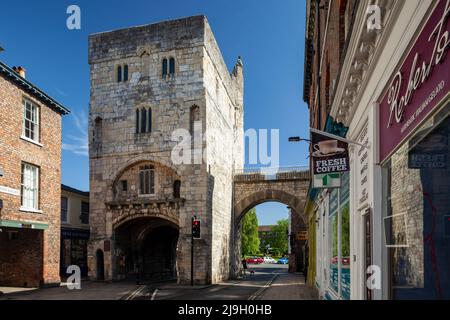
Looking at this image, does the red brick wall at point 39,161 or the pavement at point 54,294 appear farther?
the red brick wall at point 39,161

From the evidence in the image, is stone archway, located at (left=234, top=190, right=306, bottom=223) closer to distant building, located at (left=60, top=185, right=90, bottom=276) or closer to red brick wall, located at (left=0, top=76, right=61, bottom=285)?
distant building, located at (left=60, top=185, right=90, bottom=276)

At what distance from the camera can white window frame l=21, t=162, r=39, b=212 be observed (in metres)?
18.8

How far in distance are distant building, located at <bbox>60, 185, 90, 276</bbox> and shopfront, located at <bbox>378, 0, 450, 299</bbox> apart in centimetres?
2567

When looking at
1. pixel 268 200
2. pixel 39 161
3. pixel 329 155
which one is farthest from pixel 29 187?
pixel 268 200

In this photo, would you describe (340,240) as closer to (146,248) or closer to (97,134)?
(97,134)

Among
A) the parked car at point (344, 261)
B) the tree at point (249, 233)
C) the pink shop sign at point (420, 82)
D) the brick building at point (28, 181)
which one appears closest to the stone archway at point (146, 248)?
the brick building at point (28, 181)

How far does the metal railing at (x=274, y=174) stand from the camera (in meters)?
31.1

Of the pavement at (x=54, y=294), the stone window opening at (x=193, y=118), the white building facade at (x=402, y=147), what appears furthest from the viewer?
the stone window opening at (x=193, y=118)

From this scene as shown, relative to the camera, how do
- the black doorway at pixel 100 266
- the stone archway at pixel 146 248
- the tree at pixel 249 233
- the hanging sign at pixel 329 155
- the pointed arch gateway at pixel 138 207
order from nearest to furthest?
the hanging sign at pixel 329 155, the pointed arch gateway at pixel 138 207, the black doorway at pixel 100 266, the stone archway at pixel 146 248, the tree at pixel 249 233

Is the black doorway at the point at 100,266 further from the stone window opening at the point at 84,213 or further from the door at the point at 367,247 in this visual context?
the door at the point at 367,247

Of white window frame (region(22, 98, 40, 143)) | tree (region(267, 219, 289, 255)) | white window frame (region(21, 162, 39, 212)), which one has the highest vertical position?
white window frame (region(22, 98, 40, 143))

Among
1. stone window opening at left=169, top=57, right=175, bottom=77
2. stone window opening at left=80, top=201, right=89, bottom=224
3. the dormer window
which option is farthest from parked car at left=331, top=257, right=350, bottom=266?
stone window opening at left=80, top=201, right=89, bottom=224

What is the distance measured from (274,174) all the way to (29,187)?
17526 millimetres

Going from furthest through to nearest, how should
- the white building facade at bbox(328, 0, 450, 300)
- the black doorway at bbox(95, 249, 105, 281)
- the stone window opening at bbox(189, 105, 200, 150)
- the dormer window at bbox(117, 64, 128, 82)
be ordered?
the dormer window at bbox(117, 64, 128, 82) < the black doorway at bbox(95, 249, 105, 281) < the stone window opening at bbox(189, 105, 200, 150) < the white building facade at bbox(328, 0, 450, 300)
